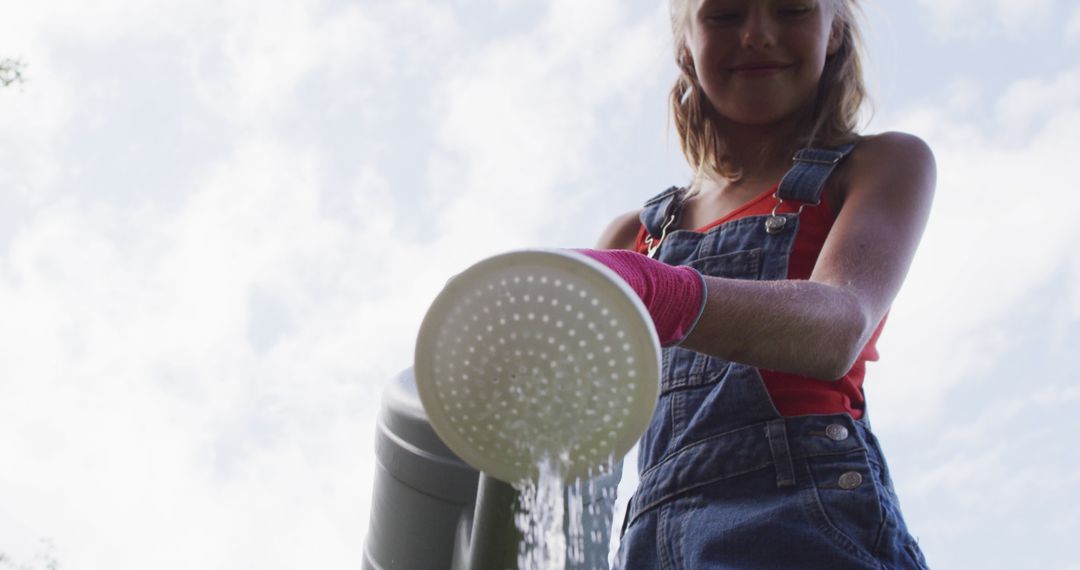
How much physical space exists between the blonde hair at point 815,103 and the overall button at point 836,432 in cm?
40

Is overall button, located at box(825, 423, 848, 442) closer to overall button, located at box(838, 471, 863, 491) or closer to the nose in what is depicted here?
overall button, located at box(838, 471, 863, 491)

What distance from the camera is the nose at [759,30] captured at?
1.23 meters

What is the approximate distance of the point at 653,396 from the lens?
0.73 m

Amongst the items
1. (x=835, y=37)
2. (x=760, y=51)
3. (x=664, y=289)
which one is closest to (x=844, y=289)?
(x=664, y=289)

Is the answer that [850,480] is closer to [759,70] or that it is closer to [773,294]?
[773,294]

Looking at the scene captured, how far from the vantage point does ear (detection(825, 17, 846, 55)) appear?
1.37 metres

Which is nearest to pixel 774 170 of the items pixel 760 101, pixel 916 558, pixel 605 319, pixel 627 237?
pixel 760 101

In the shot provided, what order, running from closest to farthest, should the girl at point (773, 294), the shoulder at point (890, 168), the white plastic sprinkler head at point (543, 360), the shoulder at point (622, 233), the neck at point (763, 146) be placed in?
the white plastic sprinkler head at point (543, 360) < the girl at point (773, 294) < the shoulder at point (890, 168) < the neck at point (763, 146) < the shoulder at point (622, 233)

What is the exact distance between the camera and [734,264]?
122cm

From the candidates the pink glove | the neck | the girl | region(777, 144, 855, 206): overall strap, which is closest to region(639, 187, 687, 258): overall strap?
the girl

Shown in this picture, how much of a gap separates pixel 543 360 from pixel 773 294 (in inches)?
8.3

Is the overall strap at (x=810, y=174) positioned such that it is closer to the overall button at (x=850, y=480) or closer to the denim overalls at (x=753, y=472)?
the denim overalls at (x=753, y=472)

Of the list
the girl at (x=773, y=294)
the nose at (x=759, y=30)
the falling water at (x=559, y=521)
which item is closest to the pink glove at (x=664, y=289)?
the girl at (x=773, y=294)

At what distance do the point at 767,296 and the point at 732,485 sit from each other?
342 mm
